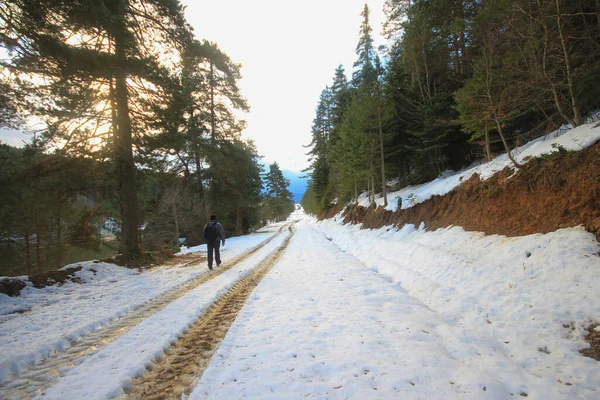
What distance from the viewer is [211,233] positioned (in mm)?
9477

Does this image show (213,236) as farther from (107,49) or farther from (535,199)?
(535,199)

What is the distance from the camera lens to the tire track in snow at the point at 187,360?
2.55 meters

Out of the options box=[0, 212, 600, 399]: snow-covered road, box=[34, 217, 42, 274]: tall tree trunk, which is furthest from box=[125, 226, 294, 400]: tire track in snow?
box=[34, 217, 42, 274]: tall tree trunk

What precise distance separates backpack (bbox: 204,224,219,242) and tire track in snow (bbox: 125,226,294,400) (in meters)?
4.65

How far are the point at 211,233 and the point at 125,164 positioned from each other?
432 centimetres

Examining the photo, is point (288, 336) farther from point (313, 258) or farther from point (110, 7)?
point (110, 7)

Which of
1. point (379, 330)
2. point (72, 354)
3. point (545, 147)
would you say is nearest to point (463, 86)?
point (545, 147)

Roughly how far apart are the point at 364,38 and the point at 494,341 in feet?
120

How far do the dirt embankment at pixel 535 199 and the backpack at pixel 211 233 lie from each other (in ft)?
29.0

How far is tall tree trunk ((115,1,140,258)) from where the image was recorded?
7598 mm

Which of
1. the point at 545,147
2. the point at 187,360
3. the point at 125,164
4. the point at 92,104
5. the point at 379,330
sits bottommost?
the point at 379,330

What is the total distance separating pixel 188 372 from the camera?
284cm

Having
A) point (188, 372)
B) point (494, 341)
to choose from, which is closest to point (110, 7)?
point (188, 372)

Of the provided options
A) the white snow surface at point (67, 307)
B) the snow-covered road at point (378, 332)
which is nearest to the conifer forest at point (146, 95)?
the white snow surface at point (67, 307)
